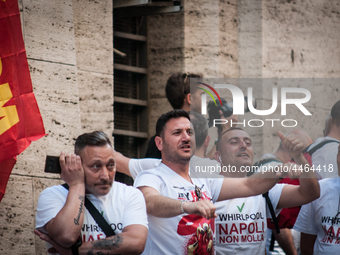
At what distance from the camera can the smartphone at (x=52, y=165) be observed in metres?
4.26

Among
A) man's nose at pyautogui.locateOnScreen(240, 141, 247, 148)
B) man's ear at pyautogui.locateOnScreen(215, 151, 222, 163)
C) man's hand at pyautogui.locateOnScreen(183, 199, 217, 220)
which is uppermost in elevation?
man's nose at pyautogui.locateOnScreen(240, 141, 247, 148)

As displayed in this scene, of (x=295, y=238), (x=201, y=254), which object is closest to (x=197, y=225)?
(x=201, y=254)

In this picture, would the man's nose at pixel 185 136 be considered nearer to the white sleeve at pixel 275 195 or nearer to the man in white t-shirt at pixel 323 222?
the white sleeve at pixel 275 195

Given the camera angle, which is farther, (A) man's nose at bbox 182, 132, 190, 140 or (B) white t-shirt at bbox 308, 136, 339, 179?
(B) white t-shirt at bbox 308, 136, 339, 179

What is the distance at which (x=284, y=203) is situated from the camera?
5.30m

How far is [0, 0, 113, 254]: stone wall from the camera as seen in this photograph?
19.0 feet

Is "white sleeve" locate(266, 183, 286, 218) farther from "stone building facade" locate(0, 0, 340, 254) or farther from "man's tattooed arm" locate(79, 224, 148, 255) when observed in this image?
"man's tattooed arm" locate(79, 224, 148, 255)

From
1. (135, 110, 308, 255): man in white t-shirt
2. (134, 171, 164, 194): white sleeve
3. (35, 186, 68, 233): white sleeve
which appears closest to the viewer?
(35, 186, 68, 233): white sleeve

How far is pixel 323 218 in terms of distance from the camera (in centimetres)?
525

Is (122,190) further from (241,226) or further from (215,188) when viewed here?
(241,226)

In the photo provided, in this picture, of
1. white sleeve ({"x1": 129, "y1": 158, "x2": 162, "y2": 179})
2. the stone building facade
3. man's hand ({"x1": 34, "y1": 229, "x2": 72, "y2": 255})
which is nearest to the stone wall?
the stone building facade

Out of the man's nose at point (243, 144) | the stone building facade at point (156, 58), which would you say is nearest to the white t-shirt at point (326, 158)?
the stone building facade at point (156, 58)

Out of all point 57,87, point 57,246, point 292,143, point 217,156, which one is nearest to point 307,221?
point 217,156

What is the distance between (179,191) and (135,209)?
0.52 metres
